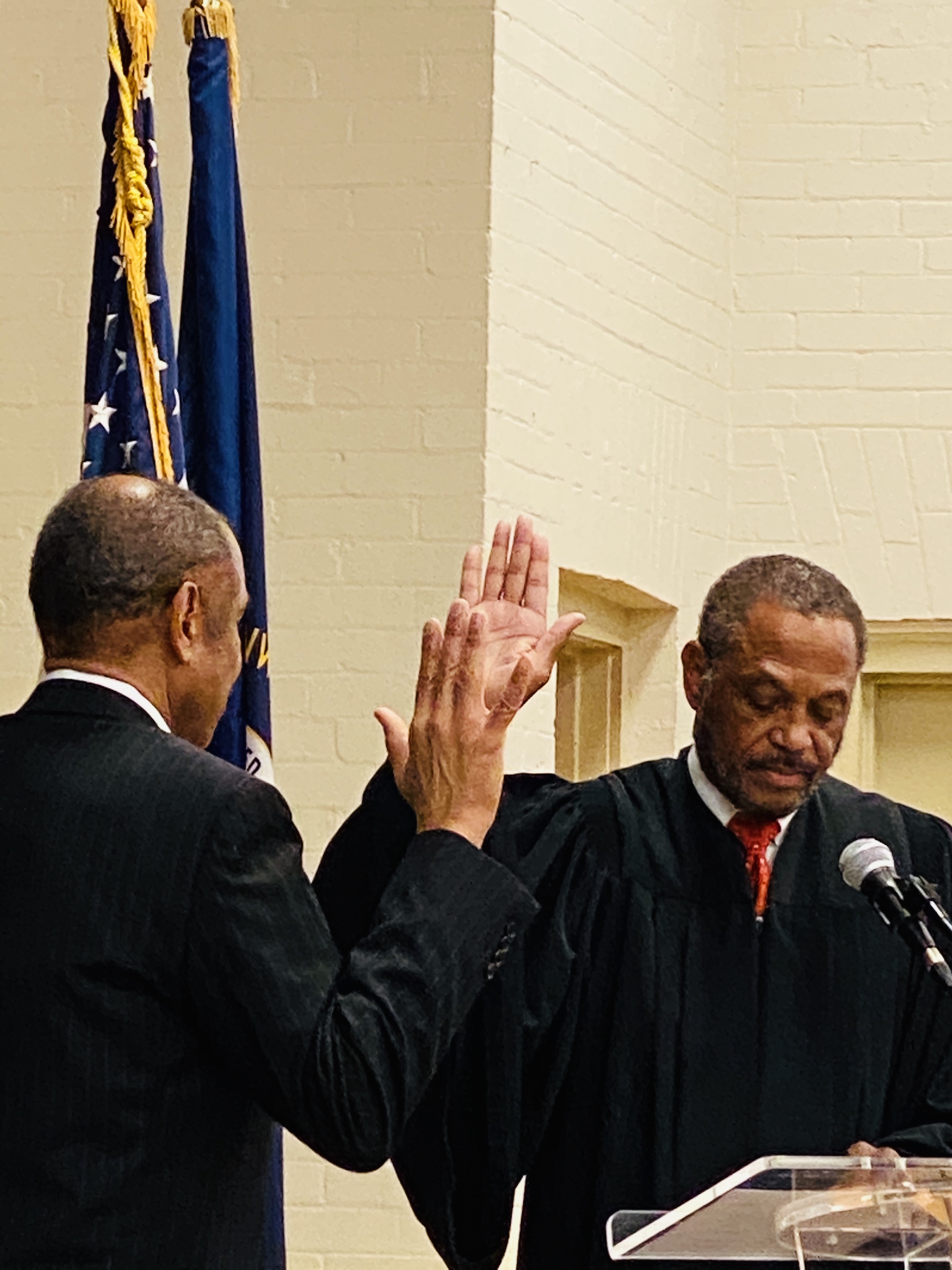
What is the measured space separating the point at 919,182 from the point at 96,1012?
170 inches

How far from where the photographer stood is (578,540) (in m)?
5.58

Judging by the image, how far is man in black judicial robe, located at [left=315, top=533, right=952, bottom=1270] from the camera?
324 cm

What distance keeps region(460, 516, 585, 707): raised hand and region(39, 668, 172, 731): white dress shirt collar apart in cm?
46

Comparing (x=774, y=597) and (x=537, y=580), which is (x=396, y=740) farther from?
(x=774, y=597)

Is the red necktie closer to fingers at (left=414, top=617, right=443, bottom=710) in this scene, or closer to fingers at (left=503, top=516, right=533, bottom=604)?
fingers at (left=503, top=516, right=533, bottom=604)

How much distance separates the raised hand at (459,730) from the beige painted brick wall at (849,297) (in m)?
3.57

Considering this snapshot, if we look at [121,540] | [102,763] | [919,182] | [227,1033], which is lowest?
[227,1033]

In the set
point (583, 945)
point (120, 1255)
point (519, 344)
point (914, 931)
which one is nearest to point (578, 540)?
point (519, 344)

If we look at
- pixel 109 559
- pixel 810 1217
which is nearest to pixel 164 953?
pixel 109 559

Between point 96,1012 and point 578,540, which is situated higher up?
point 578,540

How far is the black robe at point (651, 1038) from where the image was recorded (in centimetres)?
323

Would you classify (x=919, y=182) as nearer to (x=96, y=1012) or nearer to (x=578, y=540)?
(x=578, y=540)

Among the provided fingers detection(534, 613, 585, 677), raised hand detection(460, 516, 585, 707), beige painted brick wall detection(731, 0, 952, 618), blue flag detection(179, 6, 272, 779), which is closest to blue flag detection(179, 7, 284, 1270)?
blue flag detection(179, 6, 272, 779)

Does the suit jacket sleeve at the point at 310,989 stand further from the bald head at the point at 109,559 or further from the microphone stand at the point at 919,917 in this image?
the microphone stand at the point at 919,917
